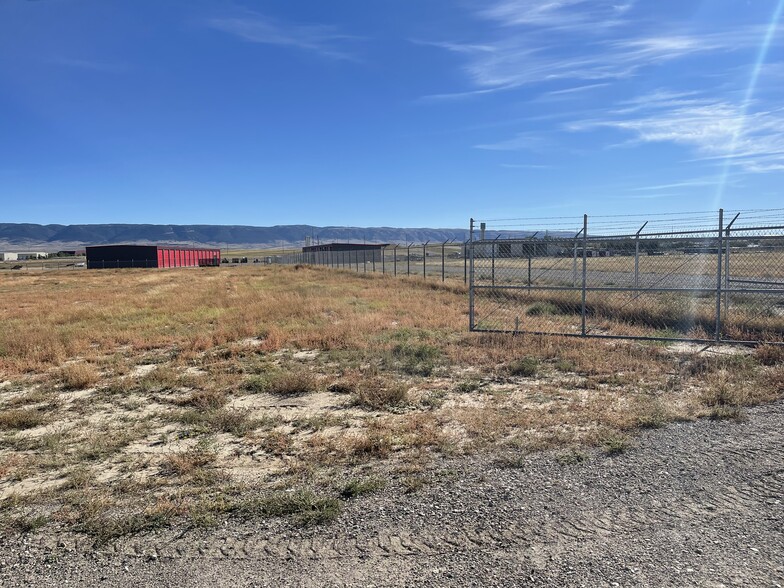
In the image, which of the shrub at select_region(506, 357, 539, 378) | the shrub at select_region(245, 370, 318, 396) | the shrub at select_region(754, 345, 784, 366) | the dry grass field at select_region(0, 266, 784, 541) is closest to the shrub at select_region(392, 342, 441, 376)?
the dry grass field at select_region(0, 266, 784, 541)

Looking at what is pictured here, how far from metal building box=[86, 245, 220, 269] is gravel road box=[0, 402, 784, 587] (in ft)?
272

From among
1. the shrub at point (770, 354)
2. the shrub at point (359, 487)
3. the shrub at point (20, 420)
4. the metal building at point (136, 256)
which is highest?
the metal building at point (136, 256)

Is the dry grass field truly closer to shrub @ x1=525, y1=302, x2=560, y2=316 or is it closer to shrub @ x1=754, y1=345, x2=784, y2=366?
shrub @ x1=754, y1=345, x2=784, y2=366

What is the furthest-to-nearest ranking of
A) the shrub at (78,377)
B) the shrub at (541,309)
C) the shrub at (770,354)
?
the shrub at (541,309) < the shrub at (770,354) < the shrub at (78,377)

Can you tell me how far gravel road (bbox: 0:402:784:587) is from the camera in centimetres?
328

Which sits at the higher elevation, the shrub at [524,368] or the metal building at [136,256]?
the metal building at [136,256]

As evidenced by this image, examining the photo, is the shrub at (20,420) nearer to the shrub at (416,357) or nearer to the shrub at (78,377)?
the shrub at (78,377)

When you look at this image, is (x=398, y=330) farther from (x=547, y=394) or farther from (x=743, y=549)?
(x=743, y=549)

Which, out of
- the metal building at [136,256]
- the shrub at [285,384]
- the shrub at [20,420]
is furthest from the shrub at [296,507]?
the metal building at [136,256]

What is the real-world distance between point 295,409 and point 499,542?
12.6ft

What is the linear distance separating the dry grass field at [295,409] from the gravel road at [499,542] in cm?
26

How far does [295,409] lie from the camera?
6.90 metres

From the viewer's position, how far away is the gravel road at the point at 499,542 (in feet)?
10.8

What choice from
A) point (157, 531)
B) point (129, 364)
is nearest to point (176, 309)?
point (129, 364)
